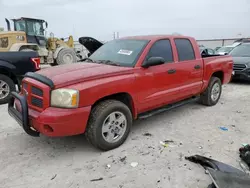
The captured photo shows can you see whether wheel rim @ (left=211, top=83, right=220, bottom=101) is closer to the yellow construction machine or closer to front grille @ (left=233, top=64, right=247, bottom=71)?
front grille @ (left=233, top=64, right=247, bottom=71)

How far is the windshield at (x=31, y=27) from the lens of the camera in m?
13.2

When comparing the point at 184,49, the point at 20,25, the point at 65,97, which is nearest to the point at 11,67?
the point at 65,97

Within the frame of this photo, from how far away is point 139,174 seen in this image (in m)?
2.89

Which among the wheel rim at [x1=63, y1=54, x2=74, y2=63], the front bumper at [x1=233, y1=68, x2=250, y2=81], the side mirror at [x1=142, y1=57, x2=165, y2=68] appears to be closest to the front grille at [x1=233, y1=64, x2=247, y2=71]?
the front bumper at [x1=233, y1=68, x2=250, y2=81]

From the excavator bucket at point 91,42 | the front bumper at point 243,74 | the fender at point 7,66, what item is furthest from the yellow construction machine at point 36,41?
the front bumper at point 243,74

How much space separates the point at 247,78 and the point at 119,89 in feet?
22.6

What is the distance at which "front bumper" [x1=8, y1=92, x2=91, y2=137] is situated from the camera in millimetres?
2938

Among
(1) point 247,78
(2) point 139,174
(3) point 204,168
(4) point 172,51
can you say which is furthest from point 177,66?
(1) point 247,78

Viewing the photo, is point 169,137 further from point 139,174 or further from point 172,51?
point 172,51

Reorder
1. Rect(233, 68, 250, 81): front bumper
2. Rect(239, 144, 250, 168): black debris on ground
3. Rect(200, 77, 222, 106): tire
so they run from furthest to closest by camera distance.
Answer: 1. Rect(233, 68, 250, 81): front bumper
2. Rect(200, 77, 222, 106): tire
3. Rect(239, 144, 250, 168): black debris on ground

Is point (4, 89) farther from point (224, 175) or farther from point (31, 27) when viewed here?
point (31, 27)

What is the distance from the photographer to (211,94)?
5719 millimetres

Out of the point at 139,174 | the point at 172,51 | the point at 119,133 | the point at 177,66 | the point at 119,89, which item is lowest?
the point at 139,174

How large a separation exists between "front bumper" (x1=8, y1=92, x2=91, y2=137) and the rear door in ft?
7.64
